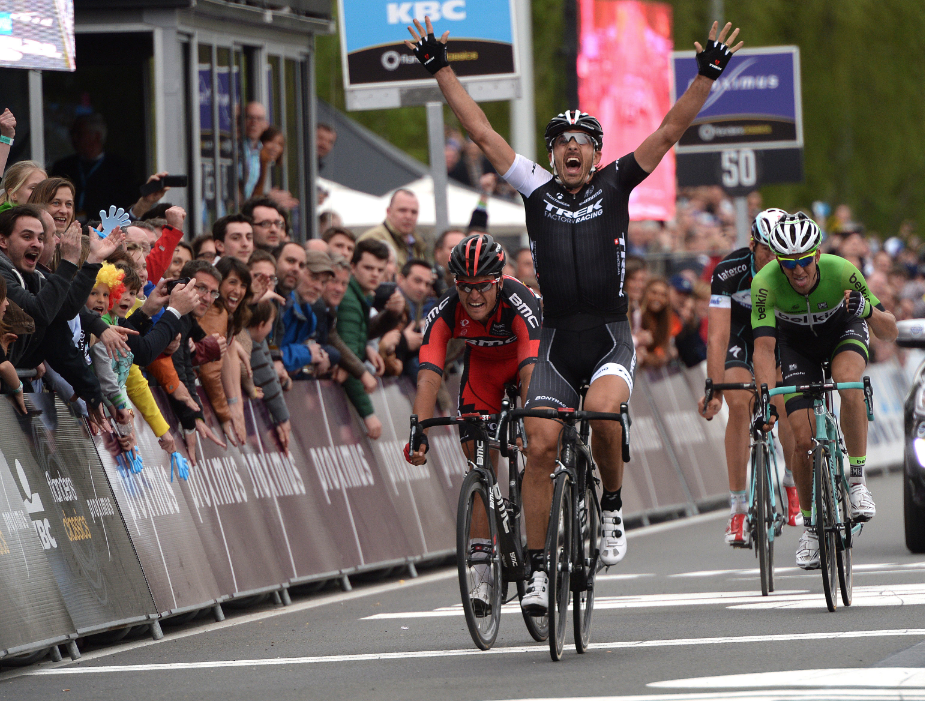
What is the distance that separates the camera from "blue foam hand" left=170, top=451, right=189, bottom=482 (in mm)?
11406

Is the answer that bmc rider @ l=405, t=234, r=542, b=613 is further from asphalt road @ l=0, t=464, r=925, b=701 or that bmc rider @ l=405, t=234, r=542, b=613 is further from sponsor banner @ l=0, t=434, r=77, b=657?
sponsor banner @ l=0, t=434, r=77, b=657

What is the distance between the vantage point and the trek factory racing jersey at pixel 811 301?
11.1 metres

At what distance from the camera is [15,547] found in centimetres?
942

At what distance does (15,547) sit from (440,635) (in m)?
2.25

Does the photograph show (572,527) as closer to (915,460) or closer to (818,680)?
(818,680)

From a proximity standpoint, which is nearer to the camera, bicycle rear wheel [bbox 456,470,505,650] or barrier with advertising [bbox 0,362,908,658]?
bicycle rear wheel [bbox 456,470,505,650]

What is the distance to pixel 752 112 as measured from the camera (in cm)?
2167

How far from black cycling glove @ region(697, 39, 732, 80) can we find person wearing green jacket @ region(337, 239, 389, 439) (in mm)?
5308

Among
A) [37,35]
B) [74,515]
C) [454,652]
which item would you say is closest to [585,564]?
[454,652]

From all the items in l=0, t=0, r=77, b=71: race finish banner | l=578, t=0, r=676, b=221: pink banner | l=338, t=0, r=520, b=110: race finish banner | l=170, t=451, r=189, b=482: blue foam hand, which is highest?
l=578, t=0, r=676, b=221: pink banner

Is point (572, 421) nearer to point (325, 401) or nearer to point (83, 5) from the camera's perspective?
point (325, 401)

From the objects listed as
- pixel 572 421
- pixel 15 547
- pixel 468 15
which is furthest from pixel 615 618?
pixel 468 15

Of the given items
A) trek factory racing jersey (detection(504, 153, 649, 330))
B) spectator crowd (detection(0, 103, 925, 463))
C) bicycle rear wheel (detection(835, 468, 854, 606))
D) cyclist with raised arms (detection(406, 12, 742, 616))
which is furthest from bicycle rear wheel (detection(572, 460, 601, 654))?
spectator crowd (detection(0, 103, 925, 463))

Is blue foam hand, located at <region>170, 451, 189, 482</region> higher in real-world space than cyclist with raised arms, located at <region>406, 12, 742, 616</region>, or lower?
lower
